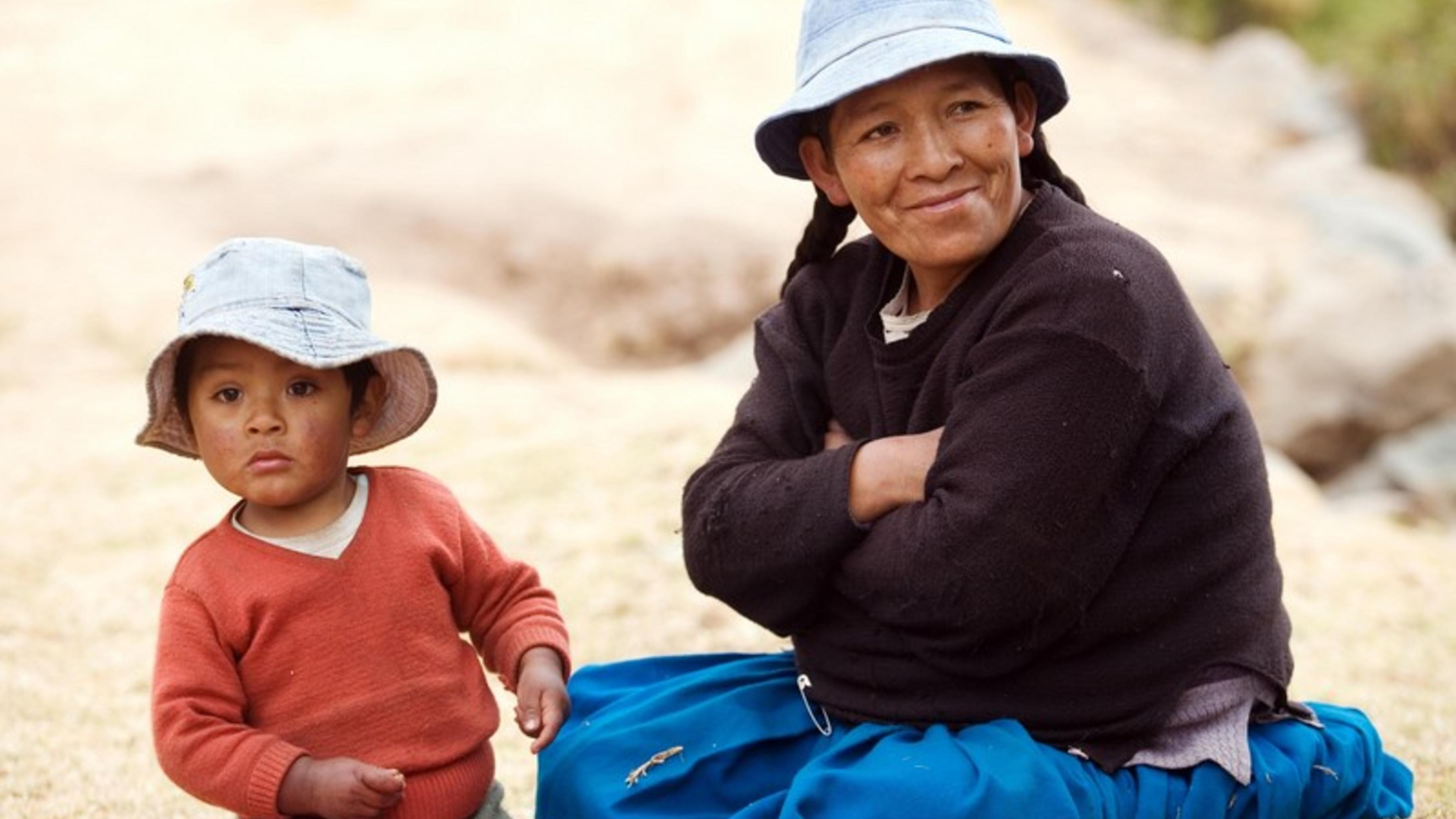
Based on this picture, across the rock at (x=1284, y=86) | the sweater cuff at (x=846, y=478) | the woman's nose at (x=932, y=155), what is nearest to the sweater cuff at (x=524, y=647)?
the sweater cuff at (x=846, y=478)

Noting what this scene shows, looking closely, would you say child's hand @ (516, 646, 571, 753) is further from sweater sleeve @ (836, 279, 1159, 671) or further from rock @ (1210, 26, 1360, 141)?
rock @ (1210, 26, 1360, 141)

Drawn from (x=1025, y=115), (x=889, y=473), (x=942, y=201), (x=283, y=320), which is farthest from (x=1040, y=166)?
(x=283, y=320)

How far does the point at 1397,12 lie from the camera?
1927 centimetres

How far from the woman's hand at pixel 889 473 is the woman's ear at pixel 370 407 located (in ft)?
2.94

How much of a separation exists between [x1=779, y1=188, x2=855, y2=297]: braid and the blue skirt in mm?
888

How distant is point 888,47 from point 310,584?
55.1 inches

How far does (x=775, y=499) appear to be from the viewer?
325 cm

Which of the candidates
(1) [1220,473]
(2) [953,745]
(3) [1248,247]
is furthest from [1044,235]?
(3) [1248,247]

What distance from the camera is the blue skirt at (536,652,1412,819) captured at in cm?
297

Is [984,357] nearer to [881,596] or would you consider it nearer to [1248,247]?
[881,596]

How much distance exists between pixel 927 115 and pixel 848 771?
1185mm

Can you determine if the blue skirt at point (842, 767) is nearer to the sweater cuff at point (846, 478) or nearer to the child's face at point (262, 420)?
the sweater cuff at point (846, 478)

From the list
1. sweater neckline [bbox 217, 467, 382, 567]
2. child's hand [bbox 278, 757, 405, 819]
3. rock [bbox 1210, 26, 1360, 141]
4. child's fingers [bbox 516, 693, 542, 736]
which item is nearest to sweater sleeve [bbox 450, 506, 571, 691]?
child's fingers [bbox 516, 693, 542, 736]

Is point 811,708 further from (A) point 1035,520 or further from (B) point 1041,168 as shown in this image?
(B) point 1041,168
